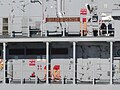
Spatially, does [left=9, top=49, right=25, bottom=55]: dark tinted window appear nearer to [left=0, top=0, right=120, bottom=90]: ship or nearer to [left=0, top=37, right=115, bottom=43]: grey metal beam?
[left=0, top=0, right=120, bottom=90]: ship

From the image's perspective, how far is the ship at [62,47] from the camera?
640 inches

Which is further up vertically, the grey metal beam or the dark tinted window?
the grey metal beam

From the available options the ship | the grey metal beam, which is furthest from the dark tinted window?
the grey metal beam

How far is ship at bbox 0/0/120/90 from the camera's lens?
16266 millimetres

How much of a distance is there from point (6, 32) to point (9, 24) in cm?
34

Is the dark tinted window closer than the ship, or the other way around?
the ship

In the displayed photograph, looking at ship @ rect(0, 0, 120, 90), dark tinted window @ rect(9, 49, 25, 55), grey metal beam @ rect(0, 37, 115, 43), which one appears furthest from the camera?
dark tinted window @ rect(9, 49, 25, 55)

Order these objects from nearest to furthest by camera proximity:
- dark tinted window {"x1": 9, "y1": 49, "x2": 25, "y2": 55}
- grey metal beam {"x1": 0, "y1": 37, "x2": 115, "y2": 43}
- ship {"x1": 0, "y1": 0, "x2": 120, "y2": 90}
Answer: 1. grey metal beam {"x1": 0, "y1": 37, "x2": 115, "y2": 43}
2. ship {"x1": 0, "y1": 0, "x2": 120, "y2": 90}
3. dark tinted window {"x1": 9, "y1": 49, "x2": 25, "y2": 55}

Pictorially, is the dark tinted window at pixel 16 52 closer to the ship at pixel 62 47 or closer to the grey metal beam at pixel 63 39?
the ship at pixel 62 47

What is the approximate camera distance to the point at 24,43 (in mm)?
16969

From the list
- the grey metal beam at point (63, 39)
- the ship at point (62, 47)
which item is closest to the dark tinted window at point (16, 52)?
the ship at point (62, 47)

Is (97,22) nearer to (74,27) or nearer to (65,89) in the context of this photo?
(74,27)

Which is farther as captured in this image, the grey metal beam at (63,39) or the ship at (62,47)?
the ship at (62,47)

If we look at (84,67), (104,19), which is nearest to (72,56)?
(84,67)
